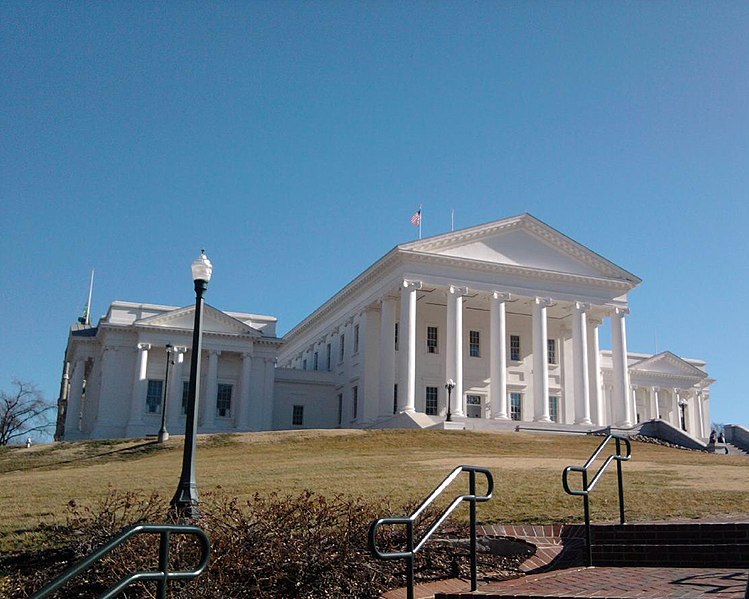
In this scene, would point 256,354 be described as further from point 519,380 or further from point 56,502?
point 56,502

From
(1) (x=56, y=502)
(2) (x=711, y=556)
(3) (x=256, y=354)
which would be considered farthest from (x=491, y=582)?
(3) (x=256, y=354)

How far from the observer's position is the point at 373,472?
74.7 ft

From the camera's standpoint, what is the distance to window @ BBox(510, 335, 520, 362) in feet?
203

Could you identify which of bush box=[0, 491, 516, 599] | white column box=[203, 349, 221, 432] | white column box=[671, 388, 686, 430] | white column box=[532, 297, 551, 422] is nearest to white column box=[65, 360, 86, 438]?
white column box=[203, 349, 221, 432]

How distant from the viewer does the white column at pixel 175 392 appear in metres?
58.8

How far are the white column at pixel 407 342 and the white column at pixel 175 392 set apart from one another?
16.6m

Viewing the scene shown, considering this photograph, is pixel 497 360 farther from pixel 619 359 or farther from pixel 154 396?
pixel 154 396

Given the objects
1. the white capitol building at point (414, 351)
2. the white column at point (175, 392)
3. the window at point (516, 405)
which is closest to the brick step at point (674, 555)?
the white capitol building at point (414, 351)

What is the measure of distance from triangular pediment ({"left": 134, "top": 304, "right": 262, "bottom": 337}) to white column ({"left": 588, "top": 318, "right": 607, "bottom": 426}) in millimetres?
24029

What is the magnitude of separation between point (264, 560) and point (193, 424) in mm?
4807

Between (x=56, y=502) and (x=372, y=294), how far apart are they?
42133mm

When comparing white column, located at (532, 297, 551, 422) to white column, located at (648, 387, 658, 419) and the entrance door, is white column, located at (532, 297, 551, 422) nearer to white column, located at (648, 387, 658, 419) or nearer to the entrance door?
the entrance door

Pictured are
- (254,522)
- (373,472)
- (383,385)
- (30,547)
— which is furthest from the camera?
(383,385)

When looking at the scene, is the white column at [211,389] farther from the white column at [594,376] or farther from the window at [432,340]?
the white column at [594,376]
